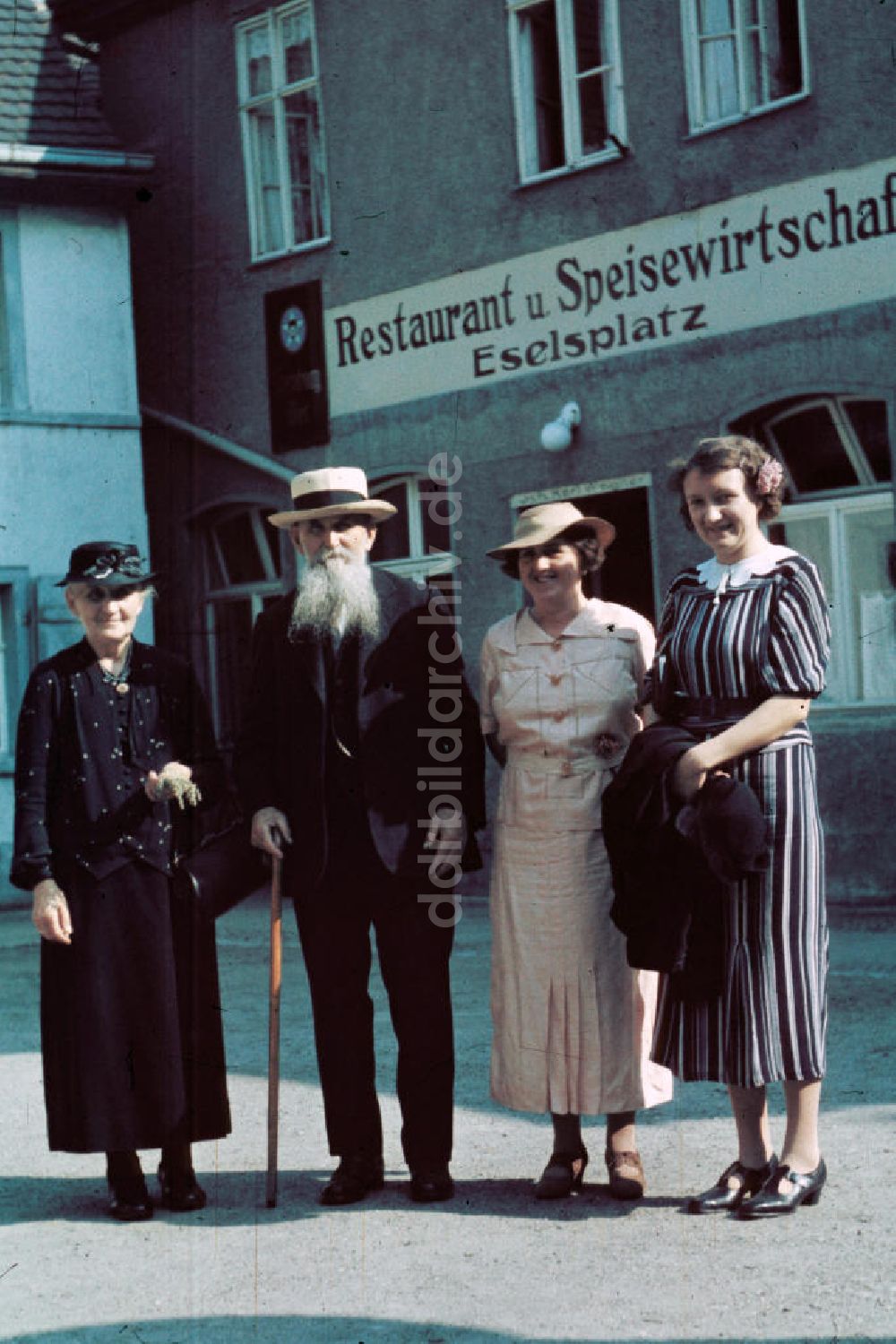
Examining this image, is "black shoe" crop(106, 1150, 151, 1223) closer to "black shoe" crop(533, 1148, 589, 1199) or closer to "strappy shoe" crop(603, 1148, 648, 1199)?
"black shoe" crop(533, 1148, 589, 1199)

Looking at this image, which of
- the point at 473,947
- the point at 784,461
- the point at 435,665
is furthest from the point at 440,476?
the point at 435,665

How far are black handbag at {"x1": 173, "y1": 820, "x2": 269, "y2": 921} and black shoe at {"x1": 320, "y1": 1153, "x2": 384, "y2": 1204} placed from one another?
30.8 inches

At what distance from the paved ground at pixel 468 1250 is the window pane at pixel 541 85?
829 centimetres

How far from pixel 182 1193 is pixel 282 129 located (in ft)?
38.8

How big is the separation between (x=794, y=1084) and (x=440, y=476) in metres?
10.3

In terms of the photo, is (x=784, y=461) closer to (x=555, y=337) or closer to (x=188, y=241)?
(x=555, y=337)

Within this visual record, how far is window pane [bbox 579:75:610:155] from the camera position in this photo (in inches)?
539

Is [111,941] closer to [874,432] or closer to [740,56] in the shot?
[874,432]

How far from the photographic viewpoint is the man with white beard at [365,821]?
5.77 meters

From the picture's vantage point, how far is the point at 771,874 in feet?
17.3

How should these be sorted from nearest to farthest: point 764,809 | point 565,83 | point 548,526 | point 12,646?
1. point 764,809
2. point 548,526
3. point 565,83
4. point 12,646

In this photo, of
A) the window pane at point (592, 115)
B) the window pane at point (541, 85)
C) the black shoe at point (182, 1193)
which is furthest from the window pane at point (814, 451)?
the black shoe at point (182, 1193)

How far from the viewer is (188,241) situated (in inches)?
680

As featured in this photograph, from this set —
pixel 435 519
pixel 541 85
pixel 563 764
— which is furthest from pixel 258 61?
pixel 563 764
